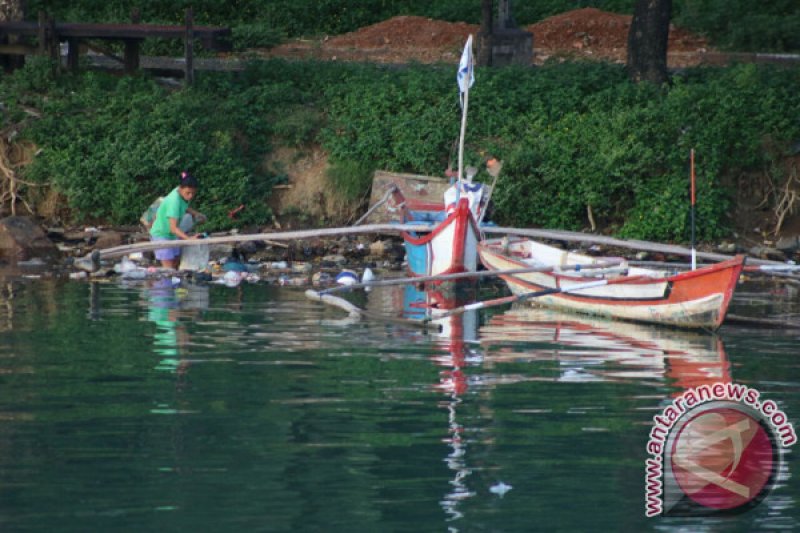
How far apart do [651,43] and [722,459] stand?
1685cm

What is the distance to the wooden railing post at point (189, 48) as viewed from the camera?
26.4 metres

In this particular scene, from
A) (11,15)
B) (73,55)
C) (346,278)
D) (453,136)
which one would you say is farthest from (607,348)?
(11,15)

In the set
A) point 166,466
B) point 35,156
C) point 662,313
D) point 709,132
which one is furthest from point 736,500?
point 35,156

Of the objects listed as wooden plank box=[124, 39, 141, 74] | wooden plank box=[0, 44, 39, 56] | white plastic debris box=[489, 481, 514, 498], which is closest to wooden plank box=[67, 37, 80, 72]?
wooden plank box=[0, 44, 39, 56]

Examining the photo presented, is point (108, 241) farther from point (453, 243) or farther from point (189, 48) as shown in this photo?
point (453, 243)

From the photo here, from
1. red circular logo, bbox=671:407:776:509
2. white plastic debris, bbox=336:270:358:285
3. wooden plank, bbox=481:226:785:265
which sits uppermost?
wooden plank, bbox=481:226:785:265

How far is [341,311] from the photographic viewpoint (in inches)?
744

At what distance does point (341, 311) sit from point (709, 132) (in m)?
9.23

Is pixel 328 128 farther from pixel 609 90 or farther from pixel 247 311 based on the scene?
pixel 247 311

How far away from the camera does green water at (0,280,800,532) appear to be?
32.0 feet

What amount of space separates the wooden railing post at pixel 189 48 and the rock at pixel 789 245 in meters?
10.7

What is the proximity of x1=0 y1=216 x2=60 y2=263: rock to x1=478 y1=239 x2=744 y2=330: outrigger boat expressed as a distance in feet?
24.7

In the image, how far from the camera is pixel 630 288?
17672mm

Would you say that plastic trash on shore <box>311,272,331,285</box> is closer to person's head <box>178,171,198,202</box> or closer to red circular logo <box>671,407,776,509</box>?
person's head <box>178,171,198,202</box>
